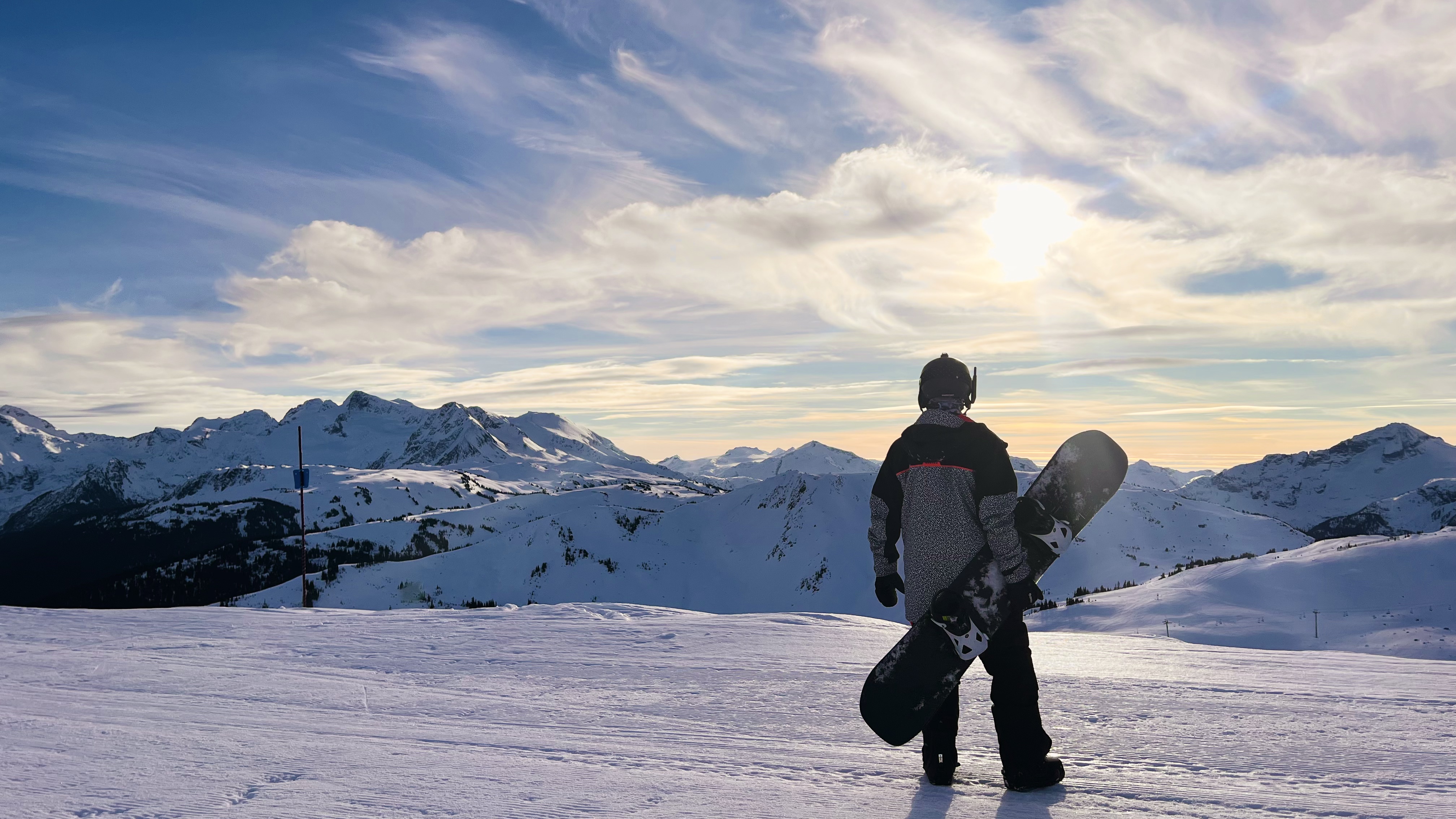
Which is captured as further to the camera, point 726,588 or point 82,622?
point 726,588

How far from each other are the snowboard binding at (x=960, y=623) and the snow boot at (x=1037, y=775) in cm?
62

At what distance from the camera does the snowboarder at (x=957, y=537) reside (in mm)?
4039

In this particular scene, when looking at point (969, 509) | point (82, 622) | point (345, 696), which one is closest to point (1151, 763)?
point (969, 509)

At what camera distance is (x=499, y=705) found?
577 cm

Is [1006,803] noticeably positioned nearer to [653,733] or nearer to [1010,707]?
[1010,707]

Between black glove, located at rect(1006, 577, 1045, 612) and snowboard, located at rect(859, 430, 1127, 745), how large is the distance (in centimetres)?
4

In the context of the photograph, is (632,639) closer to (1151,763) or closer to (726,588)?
(1151,763)

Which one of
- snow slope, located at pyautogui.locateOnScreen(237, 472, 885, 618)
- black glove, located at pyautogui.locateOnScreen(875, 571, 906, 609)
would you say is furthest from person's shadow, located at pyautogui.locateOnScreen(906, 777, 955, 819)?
snow slope, located at pyautogui.locateOnScreen(237, 472, 885, 618)

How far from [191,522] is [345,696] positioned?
8531 inches

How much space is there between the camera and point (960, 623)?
427 cm

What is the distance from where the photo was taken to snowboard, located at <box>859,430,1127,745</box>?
4.18 m

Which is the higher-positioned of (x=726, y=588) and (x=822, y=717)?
(x=822, y=717)

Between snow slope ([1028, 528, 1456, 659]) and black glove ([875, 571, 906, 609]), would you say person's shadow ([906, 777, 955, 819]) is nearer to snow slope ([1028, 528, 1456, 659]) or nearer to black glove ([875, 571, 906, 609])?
black glove ([875, 571, 906, 609])

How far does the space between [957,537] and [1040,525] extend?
500 millimetres
